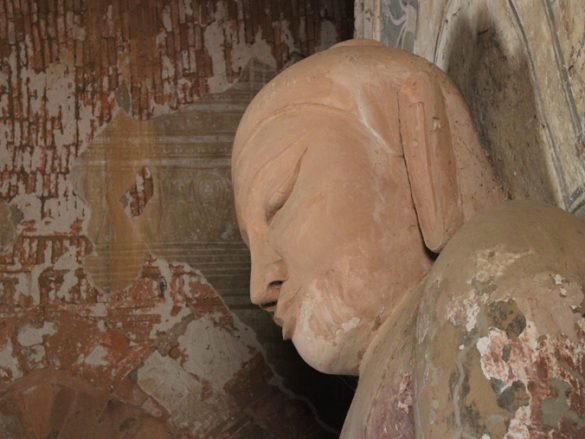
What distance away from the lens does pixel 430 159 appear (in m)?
1.92

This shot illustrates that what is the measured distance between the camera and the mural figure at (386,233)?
59.6 inches

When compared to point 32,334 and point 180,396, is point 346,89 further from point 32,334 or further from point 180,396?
point 32,334

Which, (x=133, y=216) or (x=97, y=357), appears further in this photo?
(x=133, y=216)

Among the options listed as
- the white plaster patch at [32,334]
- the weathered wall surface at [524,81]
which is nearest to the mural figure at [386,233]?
the weathered wall surface at [524,81]

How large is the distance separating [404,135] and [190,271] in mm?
2701

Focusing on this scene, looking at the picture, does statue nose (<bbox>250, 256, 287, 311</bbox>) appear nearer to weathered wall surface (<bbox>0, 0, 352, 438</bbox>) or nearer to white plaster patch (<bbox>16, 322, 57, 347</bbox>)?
weathered wall surface (<bbox>0, 0, 352, 438</bbox>)

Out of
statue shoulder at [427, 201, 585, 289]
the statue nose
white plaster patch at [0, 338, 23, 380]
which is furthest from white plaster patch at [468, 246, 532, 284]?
white plaster patch at [0, 338, 23, 380]

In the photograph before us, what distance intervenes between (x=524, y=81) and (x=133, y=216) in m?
2.80

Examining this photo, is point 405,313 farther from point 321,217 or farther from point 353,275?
point 321,217

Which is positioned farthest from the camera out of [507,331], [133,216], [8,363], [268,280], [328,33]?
[328,33]

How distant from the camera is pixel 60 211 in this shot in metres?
4.55

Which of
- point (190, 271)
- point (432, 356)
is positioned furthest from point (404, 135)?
point (190, 271)

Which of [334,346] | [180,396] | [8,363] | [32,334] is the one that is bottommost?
[180,396]

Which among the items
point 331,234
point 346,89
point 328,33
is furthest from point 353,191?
point 328,33
